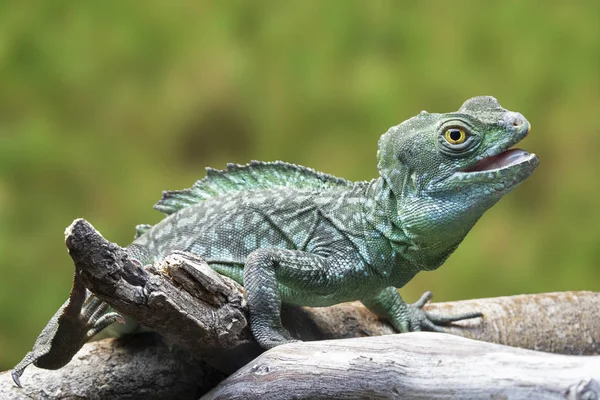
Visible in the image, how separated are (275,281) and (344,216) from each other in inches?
27.4

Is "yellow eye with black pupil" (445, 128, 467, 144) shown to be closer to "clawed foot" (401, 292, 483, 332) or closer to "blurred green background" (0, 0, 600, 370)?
"clawed foot" (401, 292, 483, 332)

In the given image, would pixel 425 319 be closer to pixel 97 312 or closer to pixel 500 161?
pixel 500 161

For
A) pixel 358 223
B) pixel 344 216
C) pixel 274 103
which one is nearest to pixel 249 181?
pixel 344 216

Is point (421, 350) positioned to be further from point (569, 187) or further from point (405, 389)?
point (569, 187)

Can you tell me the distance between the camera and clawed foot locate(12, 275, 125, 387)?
3563 millimetres

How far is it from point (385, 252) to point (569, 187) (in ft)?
14.8

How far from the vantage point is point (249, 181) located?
4637mm

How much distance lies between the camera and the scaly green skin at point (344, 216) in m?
3.69

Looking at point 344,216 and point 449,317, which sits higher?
point 344,216

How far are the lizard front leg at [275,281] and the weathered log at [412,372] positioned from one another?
0.98 feet

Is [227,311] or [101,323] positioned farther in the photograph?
[101,323]

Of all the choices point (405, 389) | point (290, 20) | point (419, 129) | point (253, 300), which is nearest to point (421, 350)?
point (405, 389)

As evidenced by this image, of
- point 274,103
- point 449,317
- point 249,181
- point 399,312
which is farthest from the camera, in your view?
point 274,103

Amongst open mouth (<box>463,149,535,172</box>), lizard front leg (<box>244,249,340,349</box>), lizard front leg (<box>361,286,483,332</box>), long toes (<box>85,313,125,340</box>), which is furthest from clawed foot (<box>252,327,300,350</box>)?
open mouth (<box>463,149,535,172</box>)
